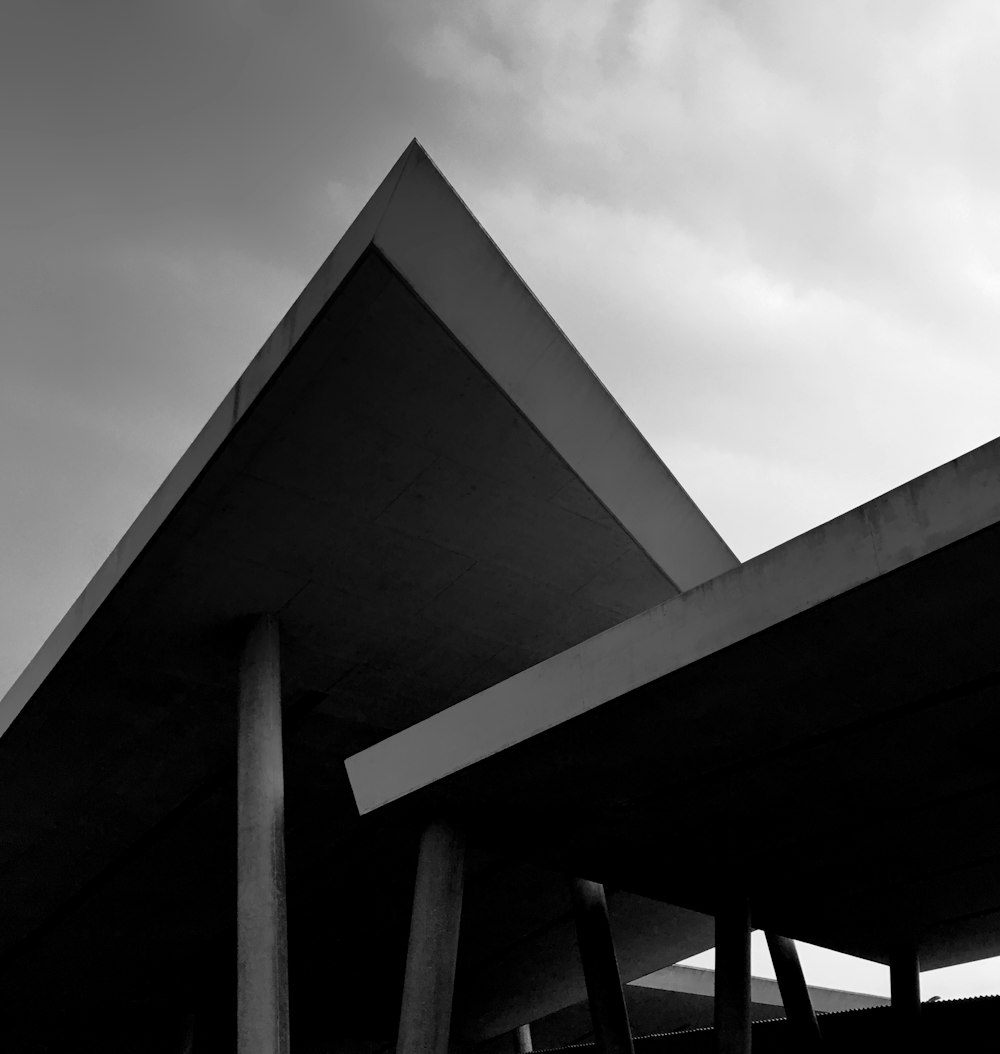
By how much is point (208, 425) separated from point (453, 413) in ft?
7.72

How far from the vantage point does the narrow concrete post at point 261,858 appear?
11.2 metres

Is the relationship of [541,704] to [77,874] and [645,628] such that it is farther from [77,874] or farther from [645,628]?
[77,874]

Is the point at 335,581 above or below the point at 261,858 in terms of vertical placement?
above

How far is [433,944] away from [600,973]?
588 centimetres

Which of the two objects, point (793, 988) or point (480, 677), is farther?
point (793, 988)

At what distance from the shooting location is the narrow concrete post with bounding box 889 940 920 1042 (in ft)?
49.1

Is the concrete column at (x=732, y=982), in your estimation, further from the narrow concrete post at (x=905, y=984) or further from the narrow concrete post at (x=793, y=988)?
the narrow concrete post at (x=793, y=988)

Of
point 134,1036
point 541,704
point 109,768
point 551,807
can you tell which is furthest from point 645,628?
point 134,1036

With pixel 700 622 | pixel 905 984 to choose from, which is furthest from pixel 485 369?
pixel 905 984

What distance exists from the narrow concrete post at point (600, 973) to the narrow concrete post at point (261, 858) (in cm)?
391

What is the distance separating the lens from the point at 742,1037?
1313 cm

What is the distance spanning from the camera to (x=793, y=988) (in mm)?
16516

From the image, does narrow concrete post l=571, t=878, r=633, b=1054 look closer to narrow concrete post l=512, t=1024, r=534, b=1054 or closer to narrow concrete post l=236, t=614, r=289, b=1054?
narrow concrete post l=236, t=614, r=289, b=1054

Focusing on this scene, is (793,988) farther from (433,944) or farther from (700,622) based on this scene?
(700,622)
